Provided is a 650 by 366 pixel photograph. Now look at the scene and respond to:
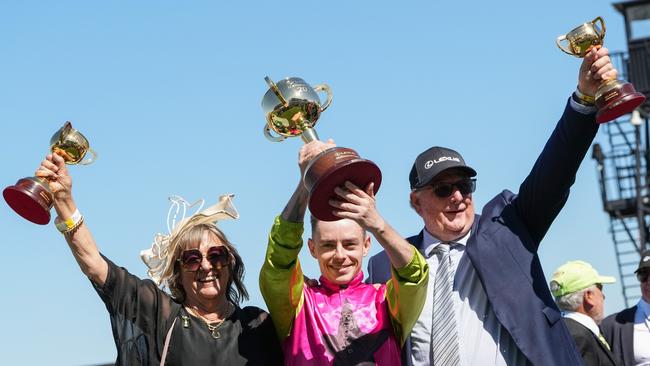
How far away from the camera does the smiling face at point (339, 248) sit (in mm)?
5621

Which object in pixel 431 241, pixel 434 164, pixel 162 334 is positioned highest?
pixel 434 164

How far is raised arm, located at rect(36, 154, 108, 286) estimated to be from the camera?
5449mm

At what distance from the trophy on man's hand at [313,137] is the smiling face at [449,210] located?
63 cm

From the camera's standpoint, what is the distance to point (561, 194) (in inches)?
223

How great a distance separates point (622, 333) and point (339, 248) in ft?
12.1

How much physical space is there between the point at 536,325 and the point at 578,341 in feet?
6.79

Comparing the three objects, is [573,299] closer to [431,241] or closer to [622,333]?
[622,333]

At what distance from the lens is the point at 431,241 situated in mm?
5914

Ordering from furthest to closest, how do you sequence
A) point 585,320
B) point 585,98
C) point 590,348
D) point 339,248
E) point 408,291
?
point 585,320 < point 590,348 < point 339,248 < point 585,98 < point 408,291

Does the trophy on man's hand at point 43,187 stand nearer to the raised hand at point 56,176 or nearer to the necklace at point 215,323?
the raised hand at point 56,176

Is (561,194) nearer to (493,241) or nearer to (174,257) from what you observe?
(493,241)

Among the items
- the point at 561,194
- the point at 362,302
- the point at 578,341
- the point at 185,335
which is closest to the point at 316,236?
the point at 362,302

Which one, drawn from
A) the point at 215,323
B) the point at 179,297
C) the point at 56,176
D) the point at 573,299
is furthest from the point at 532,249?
the point at 573,299

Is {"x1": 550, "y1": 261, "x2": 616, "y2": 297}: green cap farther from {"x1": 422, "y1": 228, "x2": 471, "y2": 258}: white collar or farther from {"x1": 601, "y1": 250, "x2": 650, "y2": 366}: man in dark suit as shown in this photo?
{"x1": 422, "y1": 228, "x2": 471, "y2": 258}: white collar
